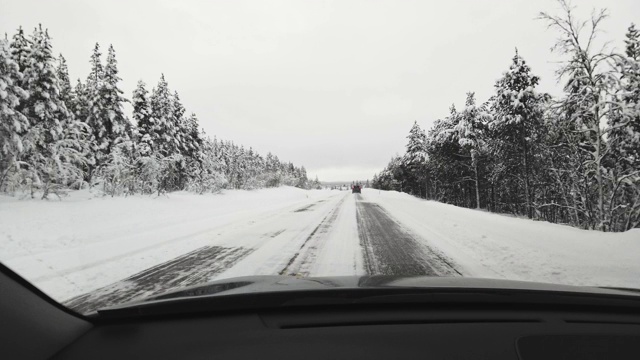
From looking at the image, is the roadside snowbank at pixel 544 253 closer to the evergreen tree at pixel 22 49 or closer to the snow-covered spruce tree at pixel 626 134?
the snow-covered spruce tree at pixel 626 134

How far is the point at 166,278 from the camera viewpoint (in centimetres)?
514

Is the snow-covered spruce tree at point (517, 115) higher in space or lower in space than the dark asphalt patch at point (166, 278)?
higher

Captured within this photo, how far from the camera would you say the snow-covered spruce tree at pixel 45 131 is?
47.2ft

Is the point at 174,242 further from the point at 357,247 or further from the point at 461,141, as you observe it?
the point at 461,141

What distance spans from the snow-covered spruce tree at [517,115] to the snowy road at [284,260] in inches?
742

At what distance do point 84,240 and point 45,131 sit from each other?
13.8 metres

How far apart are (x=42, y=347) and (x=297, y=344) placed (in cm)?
97

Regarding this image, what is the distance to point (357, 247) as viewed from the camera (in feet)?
25.5

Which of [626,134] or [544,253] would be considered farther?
[626,134]

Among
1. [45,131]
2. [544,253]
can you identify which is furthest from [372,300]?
[45,131]

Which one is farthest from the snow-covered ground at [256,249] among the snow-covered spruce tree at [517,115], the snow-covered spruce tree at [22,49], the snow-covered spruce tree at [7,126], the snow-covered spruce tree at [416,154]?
the snow-covered spruce tree at [416,154]

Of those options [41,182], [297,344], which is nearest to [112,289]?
[297,344]

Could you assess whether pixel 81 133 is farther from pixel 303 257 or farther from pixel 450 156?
pixel 450 156

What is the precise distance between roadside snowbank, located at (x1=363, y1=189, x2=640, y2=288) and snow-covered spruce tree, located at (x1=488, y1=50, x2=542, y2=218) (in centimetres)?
1565
